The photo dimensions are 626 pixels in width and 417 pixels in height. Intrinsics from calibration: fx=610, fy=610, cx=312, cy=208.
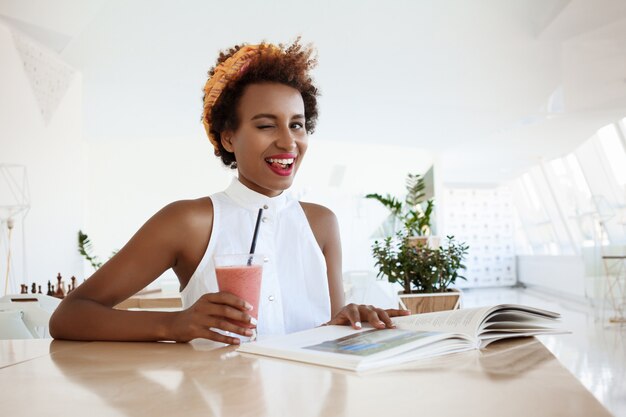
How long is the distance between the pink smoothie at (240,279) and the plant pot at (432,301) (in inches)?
135

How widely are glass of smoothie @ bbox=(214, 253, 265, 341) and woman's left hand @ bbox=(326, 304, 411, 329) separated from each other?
0.59 ft

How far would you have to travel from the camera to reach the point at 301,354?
83 centimetres

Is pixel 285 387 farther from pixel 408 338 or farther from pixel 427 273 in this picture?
pixel 427 273

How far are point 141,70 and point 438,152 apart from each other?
277 inches

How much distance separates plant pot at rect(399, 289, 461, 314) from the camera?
4344 millimetres

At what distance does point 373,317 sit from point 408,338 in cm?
19

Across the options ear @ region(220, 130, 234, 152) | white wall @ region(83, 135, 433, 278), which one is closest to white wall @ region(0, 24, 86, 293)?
white wall @ region(83, 135, 433, 278)

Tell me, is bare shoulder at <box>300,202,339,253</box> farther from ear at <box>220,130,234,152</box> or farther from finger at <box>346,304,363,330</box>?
finger at <box>346,304,363,330</box>

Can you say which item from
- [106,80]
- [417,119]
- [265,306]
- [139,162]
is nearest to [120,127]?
[139,162]

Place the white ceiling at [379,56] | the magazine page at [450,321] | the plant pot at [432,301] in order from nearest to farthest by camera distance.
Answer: the magazine page at [450,321], the plant pot at [432,301], the white ceiling at [379,56]

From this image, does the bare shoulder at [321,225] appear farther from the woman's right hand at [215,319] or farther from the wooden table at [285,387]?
the wooden table at [285,387]

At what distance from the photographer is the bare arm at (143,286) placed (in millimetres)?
1040

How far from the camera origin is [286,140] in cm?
135

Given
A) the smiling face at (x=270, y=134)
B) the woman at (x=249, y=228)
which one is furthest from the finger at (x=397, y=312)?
the smiling face at (x=270, y=134)
